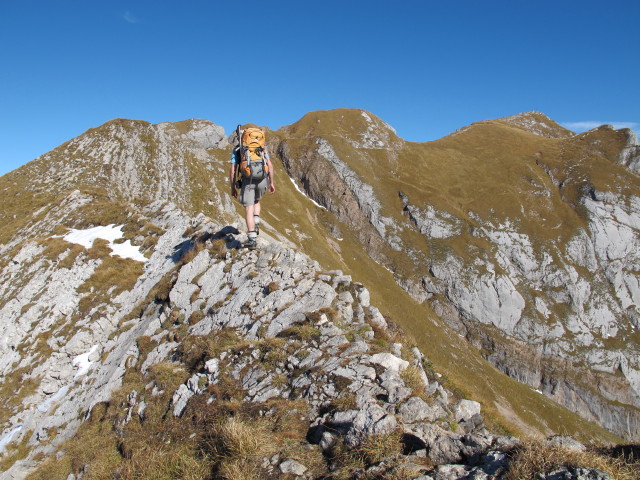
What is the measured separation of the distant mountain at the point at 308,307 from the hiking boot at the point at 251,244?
0.94 m

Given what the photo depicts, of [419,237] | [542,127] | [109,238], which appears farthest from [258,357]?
[542,127]

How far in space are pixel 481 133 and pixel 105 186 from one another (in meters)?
148

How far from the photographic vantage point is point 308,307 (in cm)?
1169

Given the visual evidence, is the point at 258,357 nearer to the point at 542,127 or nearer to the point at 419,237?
the point at 419,237

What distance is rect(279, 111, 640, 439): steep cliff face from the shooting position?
8088 centimetres

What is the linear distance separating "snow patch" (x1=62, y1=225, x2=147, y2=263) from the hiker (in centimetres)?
1129

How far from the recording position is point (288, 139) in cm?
12950

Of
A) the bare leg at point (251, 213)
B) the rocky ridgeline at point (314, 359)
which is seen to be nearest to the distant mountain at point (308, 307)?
the rocky ridgeline at point (314, 359)

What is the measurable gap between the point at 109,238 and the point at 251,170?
16535 mm

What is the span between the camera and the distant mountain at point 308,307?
821 cm

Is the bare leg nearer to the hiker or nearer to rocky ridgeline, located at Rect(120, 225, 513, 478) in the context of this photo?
the hiker

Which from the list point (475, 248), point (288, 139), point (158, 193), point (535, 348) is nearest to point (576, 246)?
point (475, 248)

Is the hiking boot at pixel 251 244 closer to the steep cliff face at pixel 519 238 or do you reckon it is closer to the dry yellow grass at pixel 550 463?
the dry yellow grass at pixel 550 463

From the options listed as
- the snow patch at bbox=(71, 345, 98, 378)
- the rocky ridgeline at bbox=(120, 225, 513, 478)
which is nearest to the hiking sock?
the rocky ridgeline at bbox=(120, 225, 513, 478)
